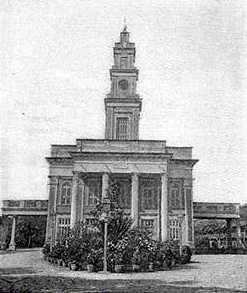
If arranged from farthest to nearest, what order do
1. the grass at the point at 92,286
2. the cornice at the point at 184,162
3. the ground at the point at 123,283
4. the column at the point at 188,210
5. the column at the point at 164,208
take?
the cornice at the point at 184,162 < the column at the point at 188,210 < the column at the point at 164,208 < the ground at the point at 123,283 < the grass at the point at 92,286

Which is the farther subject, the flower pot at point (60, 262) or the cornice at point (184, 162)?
the cornice at point (184, 162)

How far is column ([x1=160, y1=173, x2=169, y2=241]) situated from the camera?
114 feet

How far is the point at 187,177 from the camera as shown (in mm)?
37969

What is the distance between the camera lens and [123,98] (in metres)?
43.4

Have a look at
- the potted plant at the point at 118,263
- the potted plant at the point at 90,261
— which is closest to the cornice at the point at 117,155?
the potted plant at the point at 90,261

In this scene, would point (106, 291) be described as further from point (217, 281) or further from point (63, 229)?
point (63, 229)

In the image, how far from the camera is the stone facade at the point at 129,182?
35.7 m

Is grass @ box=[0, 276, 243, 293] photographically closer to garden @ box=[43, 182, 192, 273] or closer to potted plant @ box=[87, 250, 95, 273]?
potted plant @ box=[87, 250, 95, 273]

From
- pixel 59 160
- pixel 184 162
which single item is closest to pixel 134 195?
pixel 184 162

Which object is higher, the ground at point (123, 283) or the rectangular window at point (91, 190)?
the rectangular window at point (91, 190)

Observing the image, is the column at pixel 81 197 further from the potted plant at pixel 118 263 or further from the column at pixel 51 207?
the potted plant at pixel 118 263

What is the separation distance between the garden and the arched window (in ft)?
51.9

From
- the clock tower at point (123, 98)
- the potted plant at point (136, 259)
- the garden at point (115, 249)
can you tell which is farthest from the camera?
the clock tower at point (123, 98)

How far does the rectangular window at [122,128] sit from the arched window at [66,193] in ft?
25.5
